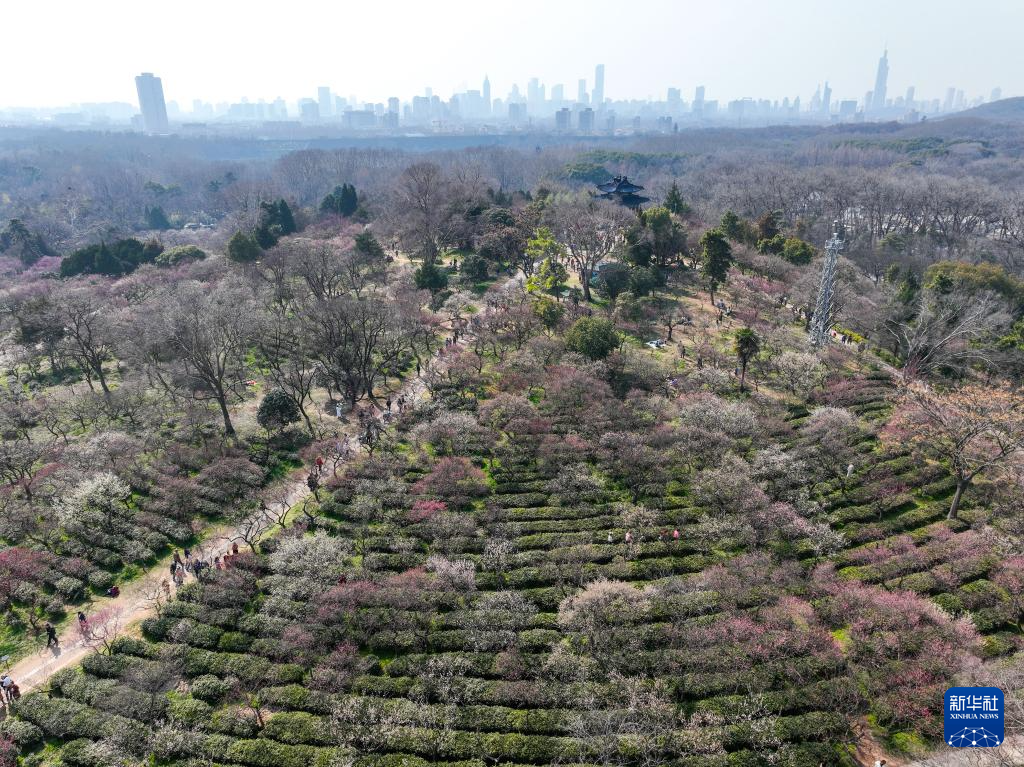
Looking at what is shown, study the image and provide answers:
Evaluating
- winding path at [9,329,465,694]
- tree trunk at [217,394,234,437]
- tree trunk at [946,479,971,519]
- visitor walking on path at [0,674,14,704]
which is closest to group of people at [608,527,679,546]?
tree trunk at [946,479,971,519]

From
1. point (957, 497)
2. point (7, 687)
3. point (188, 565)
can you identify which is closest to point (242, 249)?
point (188, 565)

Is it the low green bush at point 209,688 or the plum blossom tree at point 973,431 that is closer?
the low green bush at point 209,688

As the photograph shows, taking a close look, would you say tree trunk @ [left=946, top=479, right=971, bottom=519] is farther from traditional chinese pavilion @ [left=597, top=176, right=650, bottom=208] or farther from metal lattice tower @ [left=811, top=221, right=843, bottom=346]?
traditional chinese pavilion @ [left=597, top=176, right=650, bottom=208]

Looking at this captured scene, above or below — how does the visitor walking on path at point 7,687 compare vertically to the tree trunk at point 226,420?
below

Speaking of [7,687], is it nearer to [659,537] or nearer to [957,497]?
[659,537]

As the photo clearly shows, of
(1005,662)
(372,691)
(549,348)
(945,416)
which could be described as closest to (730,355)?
(549,348)

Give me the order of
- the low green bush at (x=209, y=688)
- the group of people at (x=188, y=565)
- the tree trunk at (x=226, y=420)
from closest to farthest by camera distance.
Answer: the low green bush at (x=209, y=688), the group of people at (x=188, y=565), the tree trunk at (x=226, y=420)

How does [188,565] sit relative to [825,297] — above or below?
below

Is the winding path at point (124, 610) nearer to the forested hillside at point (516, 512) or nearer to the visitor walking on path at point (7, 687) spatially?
the forested hillside at point (516, 512)

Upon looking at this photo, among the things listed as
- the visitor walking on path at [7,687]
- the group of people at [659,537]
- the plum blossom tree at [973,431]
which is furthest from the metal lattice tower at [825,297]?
the visitor walking on path at [7,687]

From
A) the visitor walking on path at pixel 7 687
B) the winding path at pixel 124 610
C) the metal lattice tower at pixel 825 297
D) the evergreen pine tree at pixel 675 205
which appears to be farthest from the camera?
the evergreen pine tree at pixel 675 205

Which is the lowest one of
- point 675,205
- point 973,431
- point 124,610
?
point 124,610
